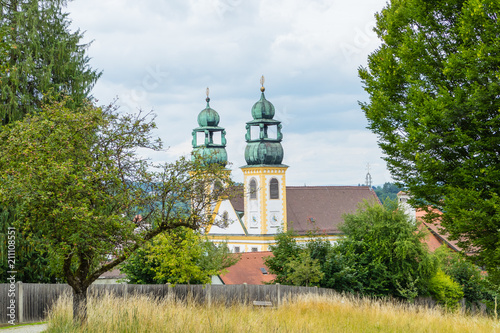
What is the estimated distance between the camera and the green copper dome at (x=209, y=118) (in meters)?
68.4

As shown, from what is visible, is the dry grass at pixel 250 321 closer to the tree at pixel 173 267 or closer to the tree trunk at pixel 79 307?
the tree trunk at pixel 79 307

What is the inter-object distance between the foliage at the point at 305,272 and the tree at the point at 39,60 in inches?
442

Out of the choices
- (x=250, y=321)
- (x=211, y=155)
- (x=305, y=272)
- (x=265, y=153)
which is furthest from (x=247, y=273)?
(x=265, y=153)

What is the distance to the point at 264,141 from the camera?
64625 mm

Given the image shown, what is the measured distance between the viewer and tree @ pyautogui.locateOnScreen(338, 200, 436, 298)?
27875 mm

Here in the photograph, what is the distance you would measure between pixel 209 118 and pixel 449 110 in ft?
189

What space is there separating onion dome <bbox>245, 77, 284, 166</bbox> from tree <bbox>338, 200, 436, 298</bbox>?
111 ft

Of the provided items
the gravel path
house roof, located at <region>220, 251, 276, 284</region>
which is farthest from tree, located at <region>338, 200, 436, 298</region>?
the gravel path

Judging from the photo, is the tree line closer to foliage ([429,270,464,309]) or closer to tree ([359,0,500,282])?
foliage ([429,270,464,309])

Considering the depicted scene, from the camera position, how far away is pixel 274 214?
2518 inches

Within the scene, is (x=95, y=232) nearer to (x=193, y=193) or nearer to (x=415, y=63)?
(x=193, y=193)

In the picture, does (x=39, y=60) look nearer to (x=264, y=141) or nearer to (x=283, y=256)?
(x=283, y=256)

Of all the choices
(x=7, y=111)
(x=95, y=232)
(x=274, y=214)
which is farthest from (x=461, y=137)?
(x=274, y=214)

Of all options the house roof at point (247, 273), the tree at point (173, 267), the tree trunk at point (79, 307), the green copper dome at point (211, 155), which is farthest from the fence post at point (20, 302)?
the house roof at point (247, 273)
